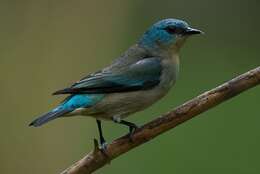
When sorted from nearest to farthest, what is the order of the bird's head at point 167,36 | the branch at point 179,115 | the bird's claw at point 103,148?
the branch at point 179,115 → the bird's claw at point 103,148 → the bird's head at point 167,36

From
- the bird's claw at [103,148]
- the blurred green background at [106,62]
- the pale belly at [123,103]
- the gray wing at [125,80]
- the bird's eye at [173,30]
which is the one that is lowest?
the blurred green background at [106,62]

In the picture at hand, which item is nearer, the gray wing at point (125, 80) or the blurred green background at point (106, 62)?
the gray wing at point (125, 80)

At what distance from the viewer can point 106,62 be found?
9.33m

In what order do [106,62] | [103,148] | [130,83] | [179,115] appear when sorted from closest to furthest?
1. [179,115]
2. [103,148]
3. [130,83]
4. [106,62]

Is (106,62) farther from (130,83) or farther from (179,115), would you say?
(179,115)

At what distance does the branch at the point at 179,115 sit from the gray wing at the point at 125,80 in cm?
55

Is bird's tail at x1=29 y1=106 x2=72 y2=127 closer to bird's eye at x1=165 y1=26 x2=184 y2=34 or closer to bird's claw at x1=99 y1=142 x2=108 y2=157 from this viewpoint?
bird's claw at x1=99 y1=142 x2=108 y2=157

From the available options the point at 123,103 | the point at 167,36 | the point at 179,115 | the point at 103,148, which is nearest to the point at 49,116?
the point at 103,148

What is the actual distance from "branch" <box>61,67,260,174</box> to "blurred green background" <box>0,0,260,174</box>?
7.80 ft

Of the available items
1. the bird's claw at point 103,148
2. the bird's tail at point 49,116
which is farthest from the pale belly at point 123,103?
the bird's claw at point 103,148

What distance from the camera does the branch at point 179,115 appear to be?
519 cm

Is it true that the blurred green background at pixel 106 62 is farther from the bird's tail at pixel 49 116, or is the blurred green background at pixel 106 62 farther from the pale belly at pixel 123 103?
the bird's tail at pixel 49 116

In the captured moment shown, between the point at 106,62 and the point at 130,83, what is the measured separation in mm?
3460

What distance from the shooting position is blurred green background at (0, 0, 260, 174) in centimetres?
797
